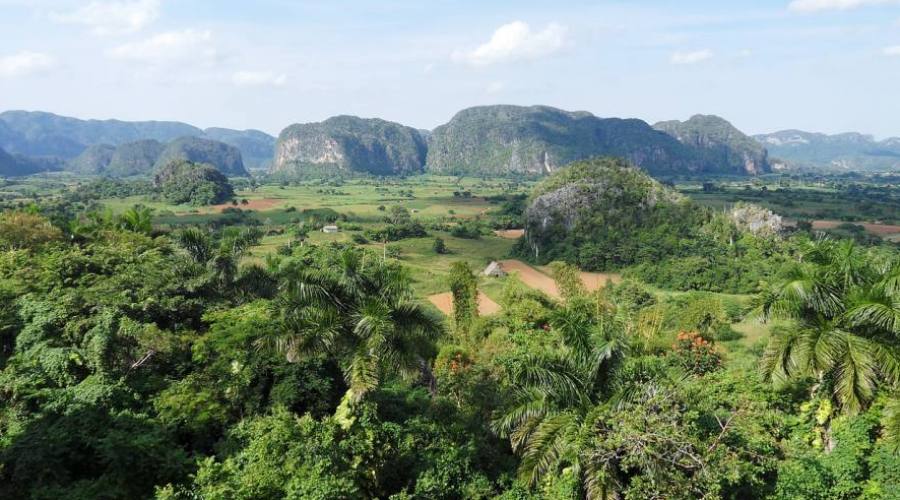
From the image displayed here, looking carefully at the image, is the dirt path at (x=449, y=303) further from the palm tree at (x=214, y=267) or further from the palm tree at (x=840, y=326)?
the palm tree at (x=840, y=326)

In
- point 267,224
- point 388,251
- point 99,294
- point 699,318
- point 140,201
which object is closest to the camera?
point 99,294

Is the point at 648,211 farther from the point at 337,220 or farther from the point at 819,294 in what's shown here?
the point at 819,294

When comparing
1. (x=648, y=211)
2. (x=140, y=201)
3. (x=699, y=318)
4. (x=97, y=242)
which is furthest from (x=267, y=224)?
(x=699, y=318)

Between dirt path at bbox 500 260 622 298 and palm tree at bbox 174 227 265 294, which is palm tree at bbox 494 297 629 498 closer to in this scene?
palm tree at bbox 174 227 265 294

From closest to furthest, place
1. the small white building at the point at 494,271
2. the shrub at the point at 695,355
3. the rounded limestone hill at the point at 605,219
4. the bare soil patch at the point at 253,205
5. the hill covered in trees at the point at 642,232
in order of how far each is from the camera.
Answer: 1. the shrub at the point at 695,355
2. the hill covered in trees at the point at 642,232
3. the small white building at the point at 494,271
4. the rounded limestone hill at the point at 605,219
5. the bare soil patch at the point at 253,205

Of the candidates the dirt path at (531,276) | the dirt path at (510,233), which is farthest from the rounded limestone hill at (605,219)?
the dirt path at (510,233)

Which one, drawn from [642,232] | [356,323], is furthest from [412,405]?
[642,232]
